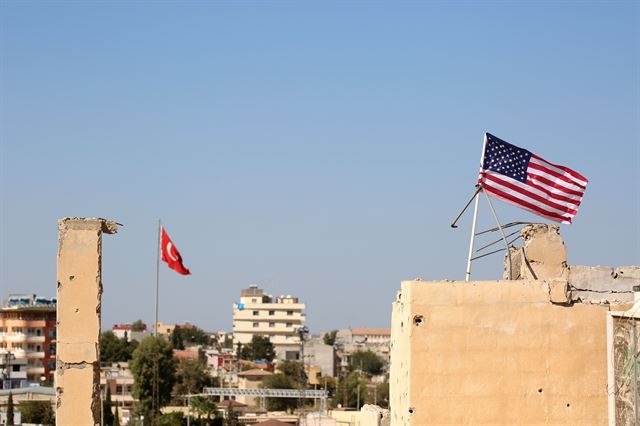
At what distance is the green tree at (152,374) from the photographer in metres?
74.7

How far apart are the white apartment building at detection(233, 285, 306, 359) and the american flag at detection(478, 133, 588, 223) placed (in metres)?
120

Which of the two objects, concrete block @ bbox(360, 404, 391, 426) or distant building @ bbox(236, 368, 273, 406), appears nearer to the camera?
concrete block @ bbox(360, 404, 391, 426)

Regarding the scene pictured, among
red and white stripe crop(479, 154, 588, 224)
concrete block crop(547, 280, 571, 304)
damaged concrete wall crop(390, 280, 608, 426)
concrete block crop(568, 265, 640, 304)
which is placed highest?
red and white stripe crop(479, 154, 588, 224)

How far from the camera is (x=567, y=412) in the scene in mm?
12375

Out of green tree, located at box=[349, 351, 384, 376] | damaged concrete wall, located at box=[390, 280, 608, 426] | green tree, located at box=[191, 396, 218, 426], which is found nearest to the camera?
damaged concrete wall, located at box=[390, 280, 608, 426]

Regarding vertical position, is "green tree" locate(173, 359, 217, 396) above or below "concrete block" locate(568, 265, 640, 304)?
below

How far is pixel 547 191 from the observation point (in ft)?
47.2

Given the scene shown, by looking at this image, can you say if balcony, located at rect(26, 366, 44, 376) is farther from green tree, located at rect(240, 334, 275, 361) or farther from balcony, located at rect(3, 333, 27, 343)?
green tree, located at rect(240, 334, 275, 361)

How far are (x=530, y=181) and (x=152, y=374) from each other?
64259 mm

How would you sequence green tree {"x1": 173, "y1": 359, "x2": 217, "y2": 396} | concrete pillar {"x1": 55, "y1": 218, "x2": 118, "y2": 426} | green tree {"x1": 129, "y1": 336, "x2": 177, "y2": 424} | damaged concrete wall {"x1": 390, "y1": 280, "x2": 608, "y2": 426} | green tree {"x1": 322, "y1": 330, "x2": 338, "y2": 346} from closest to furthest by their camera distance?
damaged concrete wall {"x1": 390, "y1": 280, "x2": 608, "y2": 426} → concrete pillar {"x1": 55, "y1": 218, "x2": 118, "y2": 426} → green tree {"x1": 129, "y1": 336, "x2": 177, "y2": 424} → green tree {"x1": 173, "y1": 359, "x2": 217, "y2": 396} → green tree {"x1": 322, "y1": 330, "x2": 338, "y2": 346}

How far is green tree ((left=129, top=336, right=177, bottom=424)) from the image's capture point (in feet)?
245

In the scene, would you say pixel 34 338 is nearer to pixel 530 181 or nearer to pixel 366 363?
pixel 366 363

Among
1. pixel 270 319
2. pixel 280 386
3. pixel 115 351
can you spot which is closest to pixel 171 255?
pixel 280 386

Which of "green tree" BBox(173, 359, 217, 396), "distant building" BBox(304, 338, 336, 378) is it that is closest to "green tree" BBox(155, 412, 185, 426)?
"green tree" BBox(173, 359, 217, 396)
